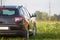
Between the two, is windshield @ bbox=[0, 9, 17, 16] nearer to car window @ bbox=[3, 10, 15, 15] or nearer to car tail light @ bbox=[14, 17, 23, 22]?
car window @ bbox=[3, 10, 15, 15]

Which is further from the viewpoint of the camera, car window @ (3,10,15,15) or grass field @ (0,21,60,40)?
grass field @ (0,21,60,40)

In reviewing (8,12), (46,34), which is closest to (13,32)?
(8,12)

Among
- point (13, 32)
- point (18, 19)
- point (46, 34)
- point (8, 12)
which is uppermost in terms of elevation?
point (8, 12)

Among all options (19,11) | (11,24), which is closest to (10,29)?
(11,24)

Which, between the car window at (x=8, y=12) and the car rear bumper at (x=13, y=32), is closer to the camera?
the car rear bumper at (x=13, y=32)

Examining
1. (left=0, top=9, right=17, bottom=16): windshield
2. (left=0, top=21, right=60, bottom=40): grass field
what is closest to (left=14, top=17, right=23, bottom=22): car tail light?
(left=0, top=9, right=17, bottom=16): windshield

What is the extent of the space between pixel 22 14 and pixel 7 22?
0.76 m

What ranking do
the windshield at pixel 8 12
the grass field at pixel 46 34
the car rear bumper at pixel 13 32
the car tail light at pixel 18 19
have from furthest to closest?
1. the grass field at pixel 46 34
2. the windshield at pixel 8 12
3. the car tail light at pixel 18 19
4. the car rear bumper at pixel 13 32

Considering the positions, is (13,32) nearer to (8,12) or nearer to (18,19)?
(18,19)

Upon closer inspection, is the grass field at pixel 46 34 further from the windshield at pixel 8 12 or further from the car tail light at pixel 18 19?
the car tail light at pixel 18 19

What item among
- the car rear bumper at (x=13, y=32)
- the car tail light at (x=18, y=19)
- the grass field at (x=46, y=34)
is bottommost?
the grass field at (x=46, y=34)

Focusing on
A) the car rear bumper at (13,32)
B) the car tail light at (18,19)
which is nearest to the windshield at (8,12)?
the car tail light at (18,19)

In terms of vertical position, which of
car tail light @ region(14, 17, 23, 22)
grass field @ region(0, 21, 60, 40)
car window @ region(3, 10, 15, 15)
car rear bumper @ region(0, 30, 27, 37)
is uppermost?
car window @ region(3, 10, 15, 15)

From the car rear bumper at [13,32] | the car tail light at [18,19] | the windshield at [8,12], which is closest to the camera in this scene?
the car rear bumper at [13,32]
